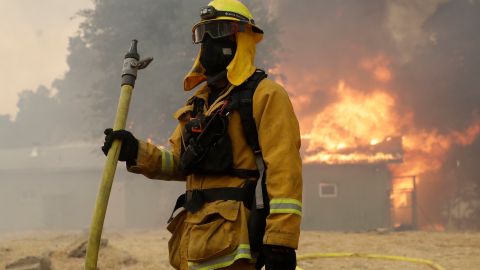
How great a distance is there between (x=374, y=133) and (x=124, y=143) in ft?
76.5

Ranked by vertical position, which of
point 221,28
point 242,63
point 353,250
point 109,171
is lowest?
point 353,250

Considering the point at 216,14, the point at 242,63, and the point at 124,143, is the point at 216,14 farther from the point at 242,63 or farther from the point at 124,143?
the point at 124,143

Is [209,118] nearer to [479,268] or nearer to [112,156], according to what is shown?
[112,156]

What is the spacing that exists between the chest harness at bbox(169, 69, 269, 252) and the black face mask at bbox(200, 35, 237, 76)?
27 cm

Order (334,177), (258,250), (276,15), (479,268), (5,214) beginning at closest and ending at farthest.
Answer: (258,250) → (479,268) → (334,177) → (276,15) → (5,214)

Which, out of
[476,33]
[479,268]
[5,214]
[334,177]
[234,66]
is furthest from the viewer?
[5,214]

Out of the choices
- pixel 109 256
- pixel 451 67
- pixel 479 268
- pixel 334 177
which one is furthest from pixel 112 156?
pixel 451 67

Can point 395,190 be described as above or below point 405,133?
below

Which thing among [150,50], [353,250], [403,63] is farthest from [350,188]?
[353,250]

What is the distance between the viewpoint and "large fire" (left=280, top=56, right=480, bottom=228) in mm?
22578

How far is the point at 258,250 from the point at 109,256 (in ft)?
19.4

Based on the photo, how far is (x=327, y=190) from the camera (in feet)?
73.0

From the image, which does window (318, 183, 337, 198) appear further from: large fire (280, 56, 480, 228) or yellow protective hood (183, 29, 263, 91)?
yellow protective hood (183, 29, 263, 91)

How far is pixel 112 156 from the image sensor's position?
Answer: 2604 millimetres
